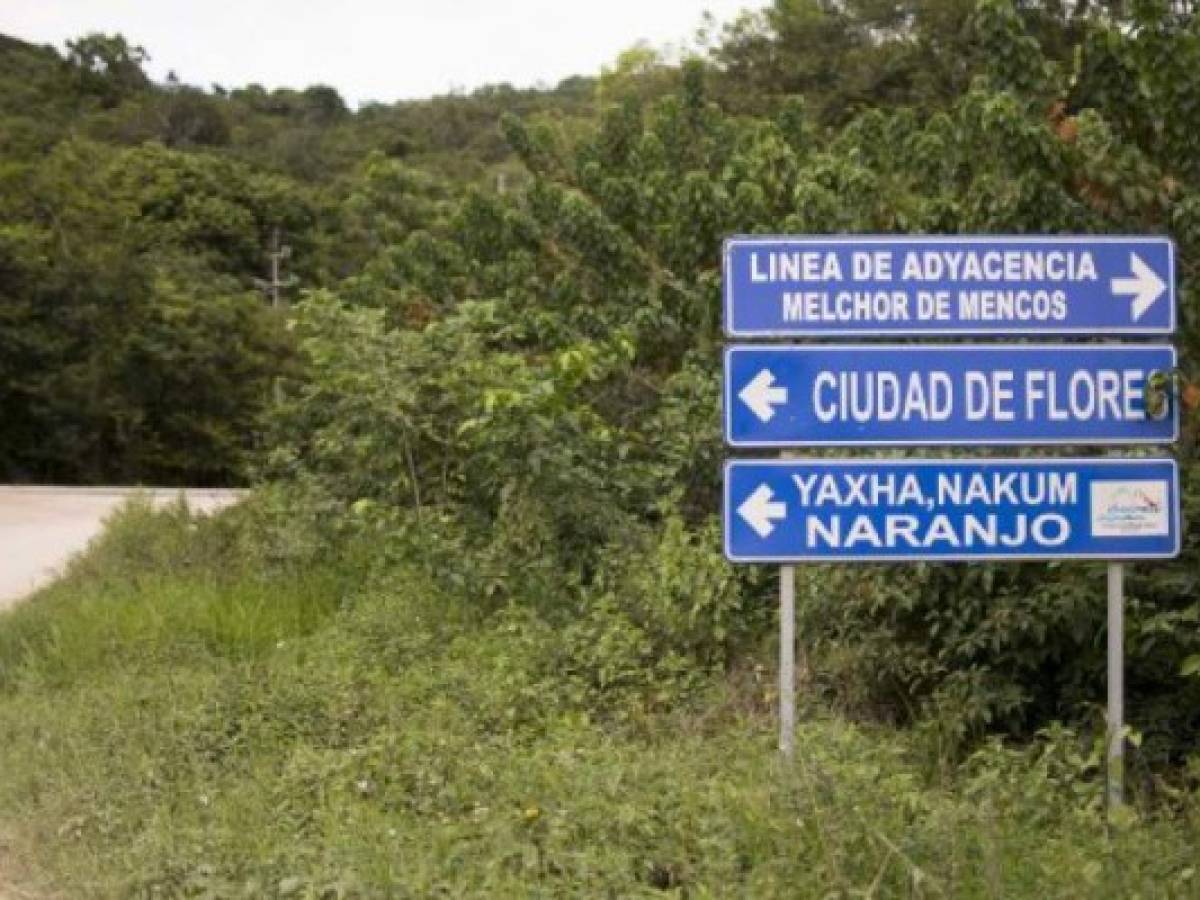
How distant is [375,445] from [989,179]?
4.09 meters

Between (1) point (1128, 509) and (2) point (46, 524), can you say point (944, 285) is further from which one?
(2) point (46, 524)

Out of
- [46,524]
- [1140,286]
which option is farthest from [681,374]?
[46,524]

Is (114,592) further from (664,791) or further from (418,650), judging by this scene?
(664,791)

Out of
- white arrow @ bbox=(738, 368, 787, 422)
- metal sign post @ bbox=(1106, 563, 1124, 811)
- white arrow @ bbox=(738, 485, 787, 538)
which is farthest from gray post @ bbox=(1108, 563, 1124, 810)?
white arrow @ bbox=(738, 368, 787, 422)

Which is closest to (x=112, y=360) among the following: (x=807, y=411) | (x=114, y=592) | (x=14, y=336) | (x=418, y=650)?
(x=14, y=336)

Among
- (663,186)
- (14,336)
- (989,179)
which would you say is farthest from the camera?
(14,336)

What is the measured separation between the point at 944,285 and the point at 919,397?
380 millimetres

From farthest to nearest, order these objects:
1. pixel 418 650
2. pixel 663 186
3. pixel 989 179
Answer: pixel 663 186 → pixel 418 650 → pixel 989 179

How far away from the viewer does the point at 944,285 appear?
4664 millimetres

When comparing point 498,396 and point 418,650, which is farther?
point 498,396

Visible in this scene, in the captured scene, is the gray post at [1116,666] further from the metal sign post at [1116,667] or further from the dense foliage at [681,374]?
the dense foliage at [681,374]

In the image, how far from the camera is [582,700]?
5.52 metres

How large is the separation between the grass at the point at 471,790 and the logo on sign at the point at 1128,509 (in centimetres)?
72

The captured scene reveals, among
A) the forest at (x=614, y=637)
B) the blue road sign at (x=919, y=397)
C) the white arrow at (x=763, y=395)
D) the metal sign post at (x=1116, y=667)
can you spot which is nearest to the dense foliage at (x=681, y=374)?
the forest at (x=614, y=637)
